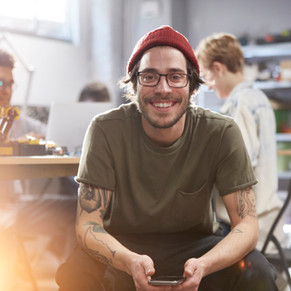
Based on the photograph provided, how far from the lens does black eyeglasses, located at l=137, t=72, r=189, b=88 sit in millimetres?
1527

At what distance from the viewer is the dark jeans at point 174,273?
1.33 m

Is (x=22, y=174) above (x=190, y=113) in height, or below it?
below

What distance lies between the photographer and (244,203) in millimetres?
1482

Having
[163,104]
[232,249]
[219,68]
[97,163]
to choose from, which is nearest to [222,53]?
[219,68]

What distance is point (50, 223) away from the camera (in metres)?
2.36

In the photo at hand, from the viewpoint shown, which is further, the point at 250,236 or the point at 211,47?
the point at 211,47

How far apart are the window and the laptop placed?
3.48 meters

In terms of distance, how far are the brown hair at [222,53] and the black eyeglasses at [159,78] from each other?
42.7 inches

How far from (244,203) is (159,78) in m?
0.46

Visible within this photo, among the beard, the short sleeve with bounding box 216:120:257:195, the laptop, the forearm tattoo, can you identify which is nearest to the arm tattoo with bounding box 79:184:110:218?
the forearm tattoo

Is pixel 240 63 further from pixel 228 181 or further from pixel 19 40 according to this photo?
pixel 19 40

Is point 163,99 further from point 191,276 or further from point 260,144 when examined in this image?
point 260,144

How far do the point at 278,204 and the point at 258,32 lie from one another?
15.8ft

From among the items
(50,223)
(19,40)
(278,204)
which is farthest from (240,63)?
(19,40)
